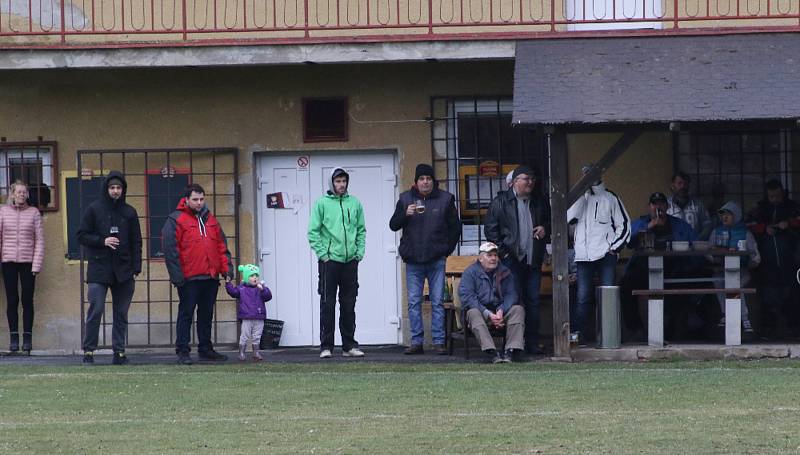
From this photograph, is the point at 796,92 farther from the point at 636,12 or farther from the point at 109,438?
the point at 109,438

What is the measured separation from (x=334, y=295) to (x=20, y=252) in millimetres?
3634

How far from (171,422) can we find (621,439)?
3155 mm

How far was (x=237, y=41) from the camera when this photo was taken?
1619 centimetres

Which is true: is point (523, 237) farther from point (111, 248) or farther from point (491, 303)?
point (111, 248)

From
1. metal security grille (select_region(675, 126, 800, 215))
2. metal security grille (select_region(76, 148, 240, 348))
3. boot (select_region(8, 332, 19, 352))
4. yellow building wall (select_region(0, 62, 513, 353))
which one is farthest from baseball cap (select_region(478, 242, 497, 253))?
boot (select_region(8, 332, 19, 352))

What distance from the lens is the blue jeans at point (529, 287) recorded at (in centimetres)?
1524

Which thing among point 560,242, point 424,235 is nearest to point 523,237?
point 560,242

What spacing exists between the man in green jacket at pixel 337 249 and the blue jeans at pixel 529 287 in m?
1.53

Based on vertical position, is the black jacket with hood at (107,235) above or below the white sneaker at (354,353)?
above

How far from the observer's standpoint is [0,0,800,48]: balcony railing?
55.1 feet

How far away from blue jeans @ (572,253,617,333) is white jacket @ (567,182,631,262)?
→ 9cm

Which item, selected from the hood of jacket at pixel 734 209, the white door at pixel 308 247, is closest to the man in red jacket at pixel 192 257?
the white door at pixel 308 247

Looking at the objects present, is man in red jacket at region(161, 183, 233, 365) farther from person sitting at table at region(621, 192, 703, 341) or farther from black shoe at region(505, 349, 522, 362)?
person sitting at table at region(621, 192, 703, 341)

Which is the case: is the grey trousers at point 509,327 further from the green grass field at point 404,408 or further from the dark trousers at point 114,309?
the dark trousers at point 114,309
